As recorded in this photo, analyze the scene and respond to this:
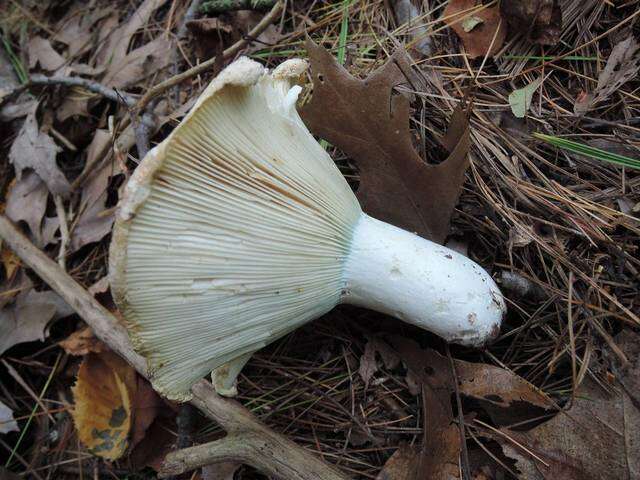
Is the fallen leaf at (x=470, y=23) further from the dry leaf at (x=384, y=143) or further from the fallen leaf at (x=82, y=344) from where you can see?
the fallen leaf at (x=82, y=344)

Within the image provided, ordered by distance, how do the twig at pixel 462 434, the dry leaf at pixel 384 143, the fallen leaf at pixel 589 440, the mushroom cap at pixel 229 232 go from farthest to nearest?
the dry leaf at pixel 384 143 → the twig at pixel 462 434 → the fallen leaf at pixel 589 440 → the mushroom cap at pixel 229 232

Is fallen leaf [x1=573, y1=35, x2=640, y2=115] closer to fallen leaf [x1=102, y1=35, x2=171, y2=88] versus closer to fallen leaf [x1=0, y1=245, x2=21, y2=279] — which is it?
fallen leaf [x1=102, y1=35, x2=171, y2=88]

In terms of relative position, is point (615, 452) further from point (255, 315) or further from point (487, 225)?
point (255, 315)

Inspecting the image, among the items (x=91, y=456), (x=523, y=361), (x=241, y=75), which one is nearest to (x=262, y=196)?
(x=241, y=75)

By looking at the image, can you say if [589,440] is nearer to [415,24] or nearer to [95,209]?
[415,24]

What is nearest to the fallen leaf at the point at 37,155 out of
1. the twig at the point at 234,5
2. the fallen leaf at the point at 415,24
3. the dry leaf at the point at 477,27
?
the twig at the point at 234,5

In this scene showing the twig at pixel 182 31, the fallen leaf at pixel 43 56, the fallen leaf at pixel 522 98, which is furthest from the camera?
the fallen leaf at pixel 43 56

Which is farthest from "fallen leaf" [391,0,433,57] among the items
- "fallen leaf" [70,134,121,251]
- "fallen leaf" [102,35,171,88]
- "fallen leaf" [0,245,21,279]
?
"fallen leaf" [0,245,21,279]

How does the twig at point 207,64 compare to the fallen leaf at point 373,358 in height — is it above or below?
above
